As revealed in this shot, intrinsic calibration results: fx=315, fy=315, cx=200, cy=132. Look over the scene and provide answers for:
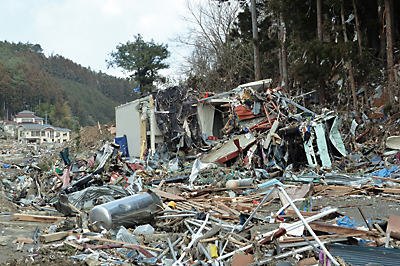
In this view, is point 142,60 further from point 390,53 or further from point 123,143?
point 390,53

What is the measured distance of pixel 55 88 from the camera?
292 feet

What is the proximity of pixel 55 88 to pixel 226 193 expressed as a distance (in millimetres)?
92630

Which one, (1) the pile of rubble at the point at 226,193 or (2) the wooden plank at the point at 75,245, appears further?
(2) the wooden plank at the point at 75,245

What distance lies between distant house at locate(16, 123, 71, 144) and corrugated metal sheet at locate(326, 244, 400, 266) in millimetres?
73512

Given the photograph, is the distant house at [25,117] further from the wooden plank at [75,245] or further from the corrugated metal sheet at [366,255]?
the corrugated metal sheet at [366,255]

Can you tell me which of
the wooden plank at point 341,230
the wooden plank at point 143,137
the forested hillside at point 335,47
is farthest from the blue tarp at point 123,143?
the wooden plank at point 341,230

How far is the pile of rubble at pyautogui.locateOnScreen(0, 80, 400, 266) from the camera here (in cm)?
378

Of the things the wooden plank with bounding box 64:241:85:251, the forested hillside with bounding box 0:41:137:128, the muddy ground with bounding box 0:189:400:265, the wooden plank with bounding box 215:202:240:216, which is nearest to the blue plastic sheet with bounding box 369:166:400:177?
the muddy ground with bounding box 0:189:400:265

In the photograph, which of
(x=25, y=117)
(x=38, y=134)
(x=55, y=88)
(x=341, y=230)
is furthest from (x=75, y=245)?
(x=55, y=88)

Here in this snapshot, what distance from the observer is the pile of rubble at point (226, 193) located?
3781mm

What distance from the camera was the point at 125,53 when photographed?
3023 centimetres

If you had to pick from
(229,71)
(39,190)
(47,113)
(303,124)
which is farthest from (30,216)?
(47,113)

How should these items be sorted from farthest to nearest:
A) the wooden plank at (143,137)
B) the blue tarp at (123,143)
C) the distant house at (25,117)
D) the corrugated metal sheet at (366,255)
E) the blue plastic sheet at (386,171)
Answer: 1. the distant house at (25,117)
2. the blue tarp at (123,143)
3. the wooden plank at (143,137)
4. the blue plastic sheet at (386,171)
5. the corrugated metal sheet at (366,255)

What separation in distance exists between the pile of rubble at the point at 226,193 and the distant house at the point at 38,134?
210 ft
